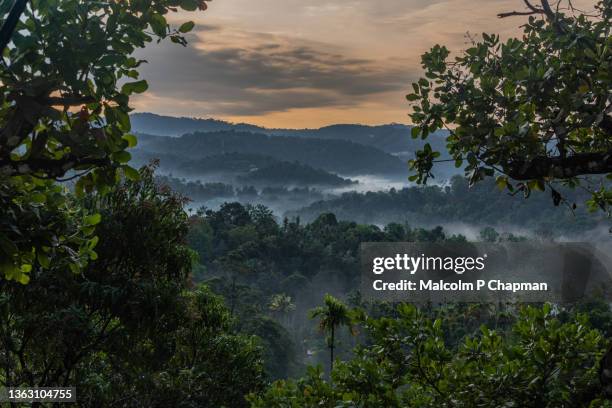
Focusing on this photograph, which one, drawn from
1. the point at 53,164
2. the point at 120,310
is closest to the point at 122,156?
the point at 53,164

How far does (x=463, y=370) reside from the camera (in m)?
5.44

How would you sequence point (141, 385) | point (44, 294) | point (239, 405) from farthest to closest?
point (239, 405), point (141, 385), point (44, 294)

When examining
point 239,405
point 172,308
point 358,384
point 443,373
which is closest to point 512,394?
point 443,373

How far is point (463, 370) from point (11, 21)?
14.2 ft

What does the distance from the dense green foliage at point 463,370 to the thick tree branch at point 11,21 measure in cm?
359

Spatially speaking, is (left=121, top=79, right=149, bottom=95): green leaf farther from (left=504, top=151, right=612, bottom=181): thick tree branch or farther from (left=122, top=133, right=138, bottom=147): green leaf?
(left=504, top=151, right=612, bottom=181): thick tree branch

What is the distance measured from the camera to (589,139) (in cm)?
575

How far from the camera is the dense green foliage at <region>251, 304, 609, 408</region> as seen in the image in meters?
4.91

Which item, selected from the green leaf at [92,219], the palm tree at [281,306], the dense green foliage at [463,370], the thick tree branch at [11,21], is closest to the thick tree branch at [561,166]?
the dense green foliage at [463,370]

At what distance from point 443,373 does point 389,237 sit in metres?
86.5

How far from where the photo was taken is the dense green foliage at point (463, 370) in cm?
491

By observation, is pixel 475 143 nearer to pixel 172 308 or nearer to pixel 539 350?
pixel 539 350

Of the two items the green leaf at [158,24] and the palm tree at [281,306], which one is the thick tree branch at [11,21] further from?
the palm tree at [281,306]

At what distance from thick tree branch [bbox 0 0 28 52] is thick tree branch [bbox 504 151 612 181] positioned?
3.39 meters
